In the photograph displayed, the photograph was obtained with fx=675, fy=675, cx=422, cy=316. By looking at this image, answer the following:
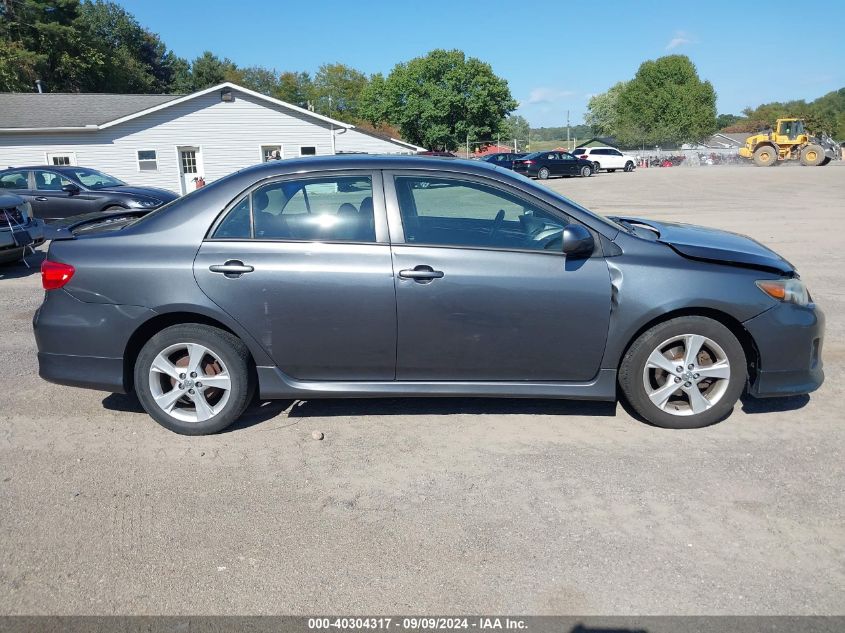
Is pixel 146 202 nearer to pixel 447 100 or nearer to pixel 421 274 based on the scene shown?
pixel 421 274

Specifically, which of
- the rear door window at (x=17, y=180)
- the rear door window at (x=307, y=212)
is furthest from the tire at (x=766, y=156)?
the rear door window at (x=307, y=212)

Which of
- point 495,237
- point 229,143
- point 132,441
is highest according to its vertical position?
point 229,143

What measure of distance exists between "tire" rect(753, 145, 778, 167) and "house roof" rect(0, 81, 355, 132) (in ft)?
91.3

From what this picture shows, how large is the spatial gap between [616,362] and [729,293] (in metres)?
0.78

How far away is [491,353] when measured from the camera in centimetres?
411

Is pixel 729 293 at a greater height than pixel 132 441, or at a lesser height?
greater

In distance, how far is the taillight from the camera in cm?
422

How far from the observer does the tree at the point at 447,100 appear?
230 ft

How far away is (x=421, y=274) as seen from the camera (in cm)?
403

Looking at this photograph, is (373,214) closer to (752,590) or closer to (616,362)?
(616,362)

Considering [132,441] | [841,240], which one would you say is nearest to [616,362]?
[132,441]

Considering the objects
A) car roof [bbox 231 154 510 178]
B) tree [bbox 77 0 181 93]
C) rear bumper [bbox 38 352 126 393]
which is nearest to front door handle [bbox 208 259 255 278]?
car roof [bbox 231 154 510 178]

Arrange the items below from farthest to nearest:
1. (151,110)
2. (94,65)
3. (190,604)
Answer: (94,65)
(151,110)
(190,604)

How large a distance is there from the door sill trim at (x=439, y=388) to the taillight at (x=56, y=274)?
1.33m
